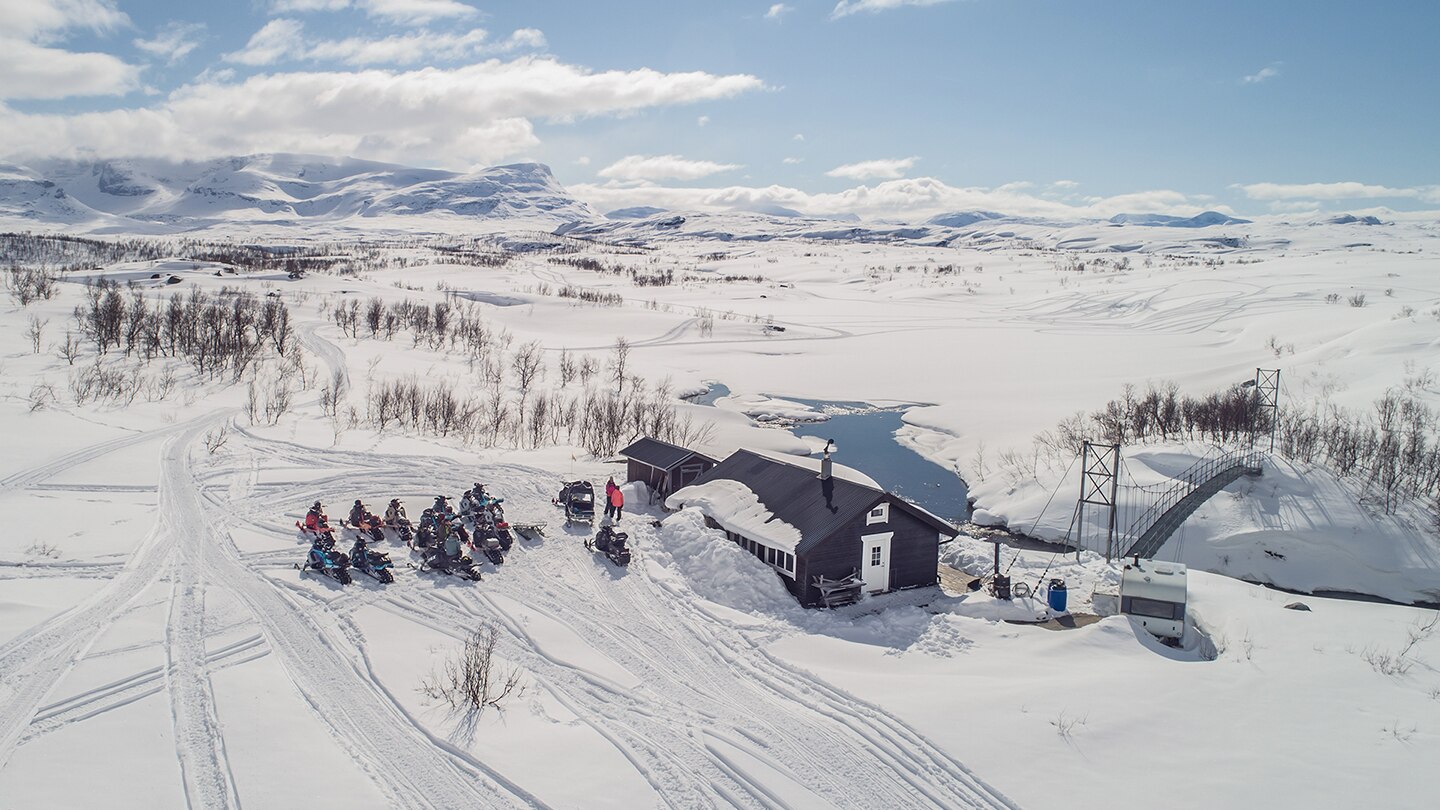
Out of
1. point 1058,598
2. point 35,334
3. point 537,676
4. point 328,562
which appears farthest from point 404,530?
point 35,334

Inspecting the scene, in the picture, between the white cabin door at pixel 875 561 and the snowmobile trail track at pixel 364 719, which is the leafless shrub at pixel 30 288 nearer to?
the snowmobile trail track at pixel 364 719

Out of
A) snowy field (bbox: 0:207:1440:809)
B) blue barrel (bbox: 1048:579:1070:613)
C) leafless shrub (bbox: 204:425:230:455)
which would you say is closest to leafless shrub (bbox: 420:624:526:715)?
snowy field (bbox: 0:207:1440:809)

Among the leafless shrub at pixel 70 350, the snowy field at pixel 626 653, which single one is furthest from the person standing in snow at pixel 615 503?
the leafless shrub at pixel 70 350

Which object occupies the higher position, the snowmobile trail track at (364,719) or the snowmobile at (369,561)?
the snowmobile at (369,561)

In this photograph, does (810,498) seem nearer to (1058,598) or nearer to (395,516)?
(1058,598)

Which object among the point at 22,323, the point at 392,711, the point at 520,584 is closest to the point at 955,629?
the point at 520,584

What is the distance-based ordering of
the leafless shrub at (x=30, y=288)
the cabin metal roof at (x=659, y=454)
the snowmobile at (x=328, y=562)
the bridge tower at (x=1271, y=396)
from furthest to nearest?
the leafless shrub at (x=30, y=288) → the bridge tower at (x=1271, y=396) → the cabin metal roof at (x=659, y=454) → the snowmobile at (x=328, y=562)

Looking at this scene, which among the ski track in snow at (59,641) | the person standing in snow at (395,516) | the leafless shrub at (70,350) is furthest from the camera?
the leafless shrub at (70,350)
